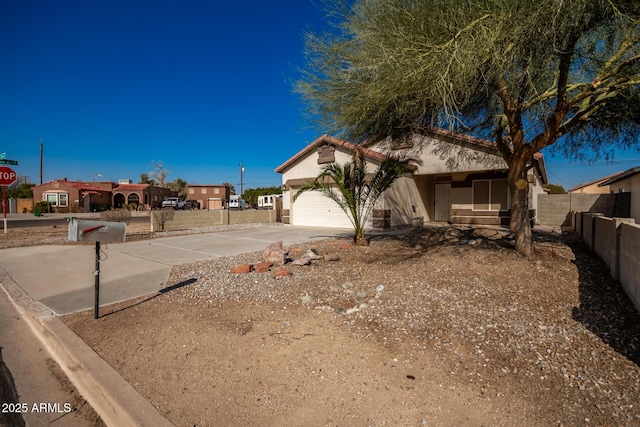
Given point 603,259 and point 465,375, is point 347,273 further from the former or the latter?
point 603,259

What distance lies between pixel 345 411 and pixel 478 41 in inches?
200

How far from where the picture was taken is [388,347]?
3.64 meters

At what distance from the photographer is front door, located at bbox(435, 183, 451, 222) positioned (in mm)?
18406

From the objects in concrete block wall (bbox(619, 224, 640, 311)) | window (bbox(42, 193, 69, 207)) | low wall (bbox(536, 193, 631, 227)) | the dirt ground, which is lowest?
the dirt ground

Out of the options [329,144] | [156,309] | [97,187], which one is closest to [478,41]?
[156,309]

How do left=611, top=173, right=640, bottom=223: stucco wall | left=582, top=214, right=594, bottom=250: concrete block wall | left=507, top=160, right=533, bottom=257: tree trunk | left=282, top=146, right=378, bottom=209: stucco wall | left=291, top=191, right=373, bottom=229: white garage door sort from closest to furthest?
left=507, top=160, right=533, bottom=257: tree trunk < left=582, top=214, right=594, bottom=250: concrete block wall < left=611, top=173, right=640, bottom=223: stucco wall < left=282, top=146, right=378, bottom=209: stucco wall < left=291, top=191, right=373, bottom=229: white garage door

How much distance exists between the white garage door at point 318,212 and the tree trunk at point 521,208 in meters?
9.94

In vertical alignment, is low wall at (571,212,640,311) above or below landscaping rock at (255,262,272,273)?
above

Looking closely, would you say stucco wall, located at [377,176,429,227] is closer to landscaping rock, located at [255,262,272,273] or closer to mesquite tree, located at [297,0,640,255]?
mesquite tree, located at [297,0,640,255]

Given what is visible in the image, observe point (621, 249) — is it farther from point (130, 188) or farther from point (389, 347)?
point (130, 188)

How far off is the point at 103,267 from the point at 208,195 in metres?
52.5

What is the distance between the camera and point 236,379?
3174mm

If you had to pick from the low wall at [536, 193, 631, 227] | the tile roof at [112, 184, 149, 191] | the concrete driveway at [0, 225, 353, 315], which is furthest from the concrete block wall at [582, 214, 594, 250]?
the tile roof at [112, 184, 149, 191]

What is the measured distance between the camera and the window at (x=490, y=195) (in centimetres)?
1593
